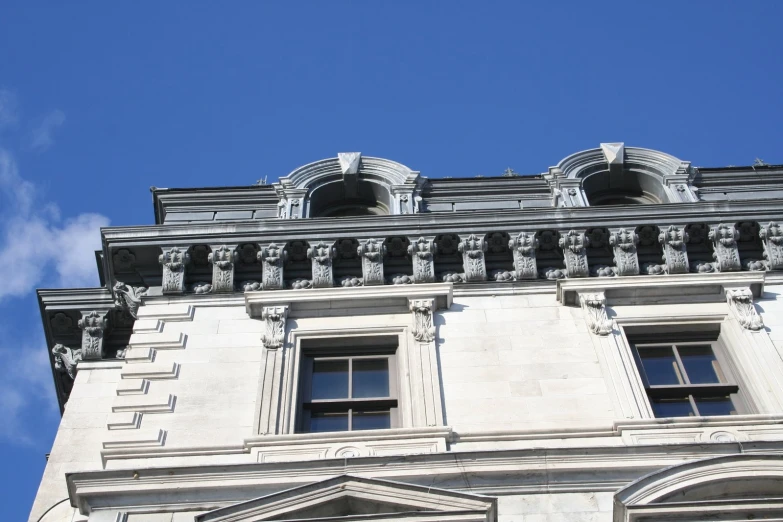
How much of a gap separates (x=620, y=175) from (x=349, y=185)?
503 centimetres

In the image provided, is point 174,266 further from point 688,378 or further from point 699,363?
point 699,363

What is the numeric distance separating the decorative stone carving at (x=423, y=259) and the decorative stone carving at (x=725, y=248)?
14.9 feet

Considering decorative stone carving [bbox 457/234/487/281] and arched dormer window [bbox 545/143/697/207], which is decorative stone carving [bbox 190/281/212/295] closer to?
decorative stone carving [bbox 457/234/487/281]

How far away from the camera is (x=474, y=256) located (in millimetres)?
19625

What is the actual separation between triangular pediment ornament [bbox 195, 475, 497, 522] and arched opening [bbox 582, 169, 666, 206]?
970 cm

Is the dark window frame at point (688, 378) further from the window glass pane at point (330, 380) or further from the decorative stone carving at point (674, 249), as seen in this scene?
Result: the window glass pane at point (330, 380)

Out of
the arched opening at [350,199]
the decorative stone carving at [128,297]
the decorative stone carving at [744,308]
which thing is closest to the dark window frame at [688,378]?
the decorative stone carving at [744,308]

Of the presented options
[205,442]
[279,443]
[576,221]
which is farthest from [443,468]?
[576,221]

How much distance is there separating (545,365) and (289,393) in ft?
11.9

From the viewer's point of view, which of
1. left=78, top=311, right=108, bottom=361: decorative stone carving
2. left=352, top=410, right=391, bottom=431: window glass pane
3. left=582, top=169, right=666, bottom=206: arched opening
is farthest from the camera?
left=582, top=169, right=666, bottom=206: arched opening

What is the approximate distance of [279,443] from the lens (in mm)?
15695

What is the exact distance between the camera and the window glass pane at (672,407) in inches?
660

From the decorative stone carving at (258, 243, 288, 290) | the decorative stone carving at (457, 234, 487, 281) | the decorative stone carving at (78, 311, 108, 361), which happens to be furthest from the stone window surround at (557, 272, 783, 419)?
the decorative stone carving at (78, 311, 108, 361)

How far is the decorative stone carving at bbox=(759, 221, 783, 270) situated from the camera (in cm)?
1950
